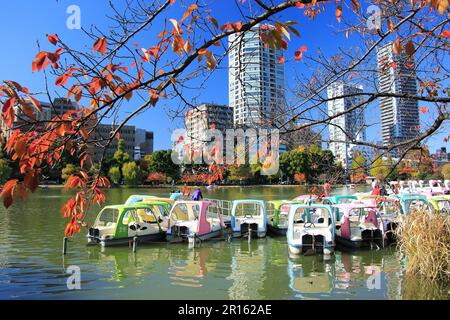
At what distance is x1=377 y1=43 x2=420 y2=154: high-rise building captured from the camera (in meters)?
5.95

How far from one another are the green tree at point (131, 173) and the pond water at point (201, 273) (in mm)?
52275

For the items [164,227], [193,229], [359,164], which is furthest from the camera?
[164,227]

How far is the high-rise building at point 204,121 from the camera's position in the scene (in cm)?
521

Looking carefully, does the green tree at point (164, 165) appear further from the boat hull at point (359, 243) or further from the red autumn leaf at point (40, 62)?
the red autumn leaf at point (40, 62)

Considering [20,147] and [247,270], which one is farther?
[247,270]

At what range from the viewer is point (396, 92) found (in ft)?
19.9

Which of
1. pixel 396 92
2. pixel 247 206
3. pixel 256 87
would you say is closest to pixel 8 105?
pixel 256 87

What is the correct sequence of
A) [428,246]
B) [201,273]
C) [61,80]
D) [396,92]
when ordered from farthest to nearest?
1. [201,273]
2. [428,246]
3. [396,92]
4. [61,80]

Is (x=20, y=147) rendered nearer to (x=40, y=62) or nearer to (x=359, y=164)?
(x=40, y=62)
